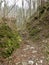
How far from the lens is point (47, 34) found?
12703 mm

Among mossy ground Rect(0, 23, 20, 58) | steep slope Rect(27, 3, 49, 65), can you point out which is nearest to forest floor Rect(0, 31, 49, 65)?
mossy ground Rect(0, 23, 20, 58)

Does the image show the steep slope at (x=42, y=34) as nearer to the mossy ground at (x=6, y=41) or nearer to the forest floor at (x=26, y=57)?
the forest floor at (x=26, y=57)

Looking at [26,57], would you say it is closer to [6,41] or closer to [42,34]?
[6,41]

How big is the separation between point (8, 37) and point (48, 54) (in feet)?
8.89

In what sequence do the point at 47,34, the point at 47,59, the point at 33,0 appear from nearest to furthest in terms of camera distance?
1. the point at 47,59
2. the point at 47,34
3. the point at 33,0

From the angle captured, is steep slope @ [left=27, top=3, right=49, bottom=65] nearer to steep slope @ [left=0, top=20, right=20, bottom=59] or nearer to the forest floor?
the forest floor

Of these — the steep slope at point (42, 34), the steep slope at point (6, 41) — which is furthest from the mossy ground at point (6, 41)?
the steep slope at point (42, 34)

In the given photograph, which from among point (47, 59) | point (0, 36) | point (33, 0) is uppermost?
point (0, 36)

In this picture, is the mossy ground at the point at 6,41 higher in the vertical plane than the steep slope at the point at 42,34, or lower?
higher

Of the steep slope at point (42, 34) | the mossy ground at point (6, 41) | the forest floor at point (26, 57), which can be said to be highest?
the mossy ground at point (6, 41)

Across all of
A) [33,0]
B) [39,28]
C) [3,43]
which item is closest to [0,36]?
[3,43]

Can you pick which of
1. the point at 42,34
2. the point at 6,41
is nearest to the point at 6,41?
the point at 6,41

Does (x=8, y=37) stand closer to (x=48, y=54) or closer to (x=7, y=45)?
(x=7, y=45)

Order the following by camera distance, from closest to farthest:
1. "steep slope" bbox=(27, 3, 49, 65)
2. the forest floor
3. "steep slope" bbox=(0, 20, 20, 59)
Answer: the forest floor < "steep slope" bbox=(0, 20, 20, 59) < "steep slope" bbox=(27, 3, 49, 65)
